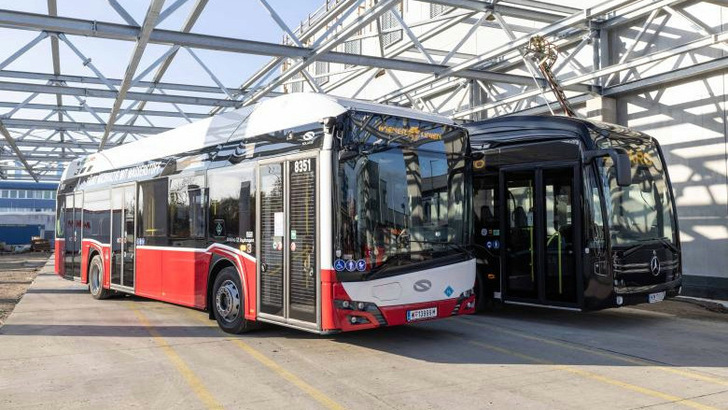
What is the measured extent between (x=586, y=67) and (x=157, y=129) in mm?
16460

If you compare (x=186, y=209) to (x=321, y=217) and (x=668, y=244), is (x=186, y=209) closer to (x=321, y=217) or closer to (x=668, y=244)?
(x=321, y=217)

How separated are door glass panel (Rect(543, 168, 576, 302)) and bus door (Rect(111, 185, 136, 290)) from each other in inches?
281

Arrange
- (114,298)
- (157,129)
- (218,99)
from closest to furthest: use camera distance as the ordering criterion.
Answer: (114,298) < (218,99) < (157,129)

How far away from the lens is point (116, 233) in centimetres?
1185

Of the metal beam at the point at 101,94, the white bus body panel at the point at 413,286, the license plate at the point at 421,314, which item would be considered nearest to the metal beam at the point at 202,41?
the white bus body panel at the point at 413,286

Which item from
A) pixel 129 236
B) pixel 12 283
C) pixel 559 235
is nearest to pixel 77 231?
pixel 129 236

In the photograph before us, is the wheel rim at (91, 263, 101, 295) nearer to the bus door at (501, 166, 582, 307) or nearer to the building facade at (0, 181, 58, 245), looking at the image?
the bus door at (501, 166, 582, 307)

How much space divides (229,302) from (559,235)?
4923 mm

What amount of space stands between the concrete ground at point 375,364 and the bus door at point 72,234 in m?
3.77

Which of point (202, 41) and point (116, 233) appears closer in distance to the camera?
point (116, 233)

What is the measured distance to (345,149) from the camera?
6.94m

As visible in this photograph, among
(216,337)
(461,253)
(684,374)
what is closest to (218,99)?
(216,337)

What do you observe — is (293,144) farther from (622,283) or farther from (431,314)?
(622,283)

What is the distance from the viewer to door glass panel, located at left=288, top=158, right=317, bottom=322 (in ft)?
23.3
